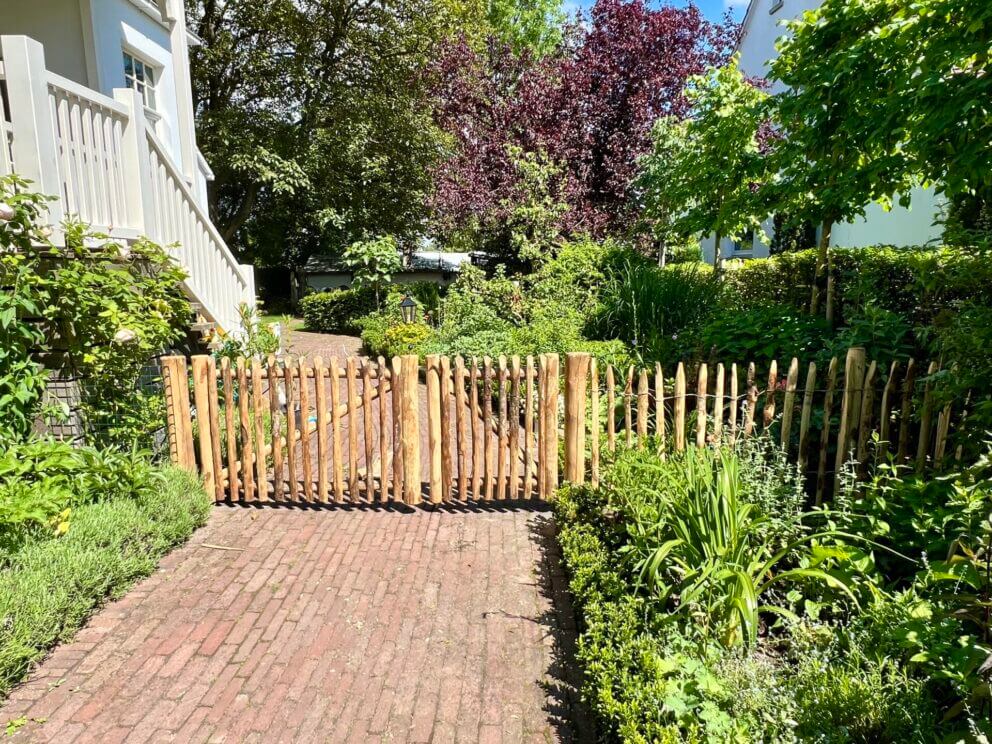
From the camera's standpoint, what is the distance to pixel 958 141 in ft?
12.3

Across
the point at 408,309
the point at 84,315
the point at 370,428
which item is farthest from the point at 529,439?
the point at 408,309

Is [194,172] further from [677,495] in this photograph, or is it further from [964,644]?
[964,644]

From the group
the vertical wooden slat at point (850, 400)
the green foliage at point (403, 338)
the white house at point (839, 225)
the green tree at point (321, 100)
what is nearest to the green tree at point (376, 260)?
the green foliage at point (403, 338)

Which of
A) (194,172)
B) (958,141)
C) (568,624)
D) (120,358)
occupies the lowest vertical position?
(568,624)

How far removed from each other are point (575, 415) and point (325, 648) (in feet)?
8.80

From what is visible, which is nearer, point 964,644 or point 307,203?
point 964,644

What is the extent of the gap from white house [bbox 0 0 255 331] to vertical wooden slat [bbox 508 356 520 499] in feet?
9.97

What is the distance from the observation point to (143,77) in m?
9.31

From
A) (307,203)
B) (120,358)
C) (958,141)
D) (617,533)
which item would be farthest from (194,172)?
(307,203)

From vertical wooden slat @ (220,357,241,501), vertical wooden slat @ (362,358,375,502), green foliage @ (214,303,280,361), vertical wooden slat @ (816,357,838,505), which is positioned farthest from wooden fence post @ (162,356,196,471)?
vertical wooden slat @ (816,357,838,505)

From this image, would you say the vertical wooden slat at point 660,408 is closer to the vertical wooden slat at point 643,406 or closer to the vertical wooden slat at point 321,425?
the vertical wooden slat at point 643,406

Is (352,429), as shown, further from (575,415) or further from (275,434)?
(575,415)

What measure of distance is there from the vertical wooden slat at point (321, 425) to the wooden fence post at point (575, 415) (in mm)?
1981

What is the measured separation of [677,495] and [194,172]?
9717 mm
